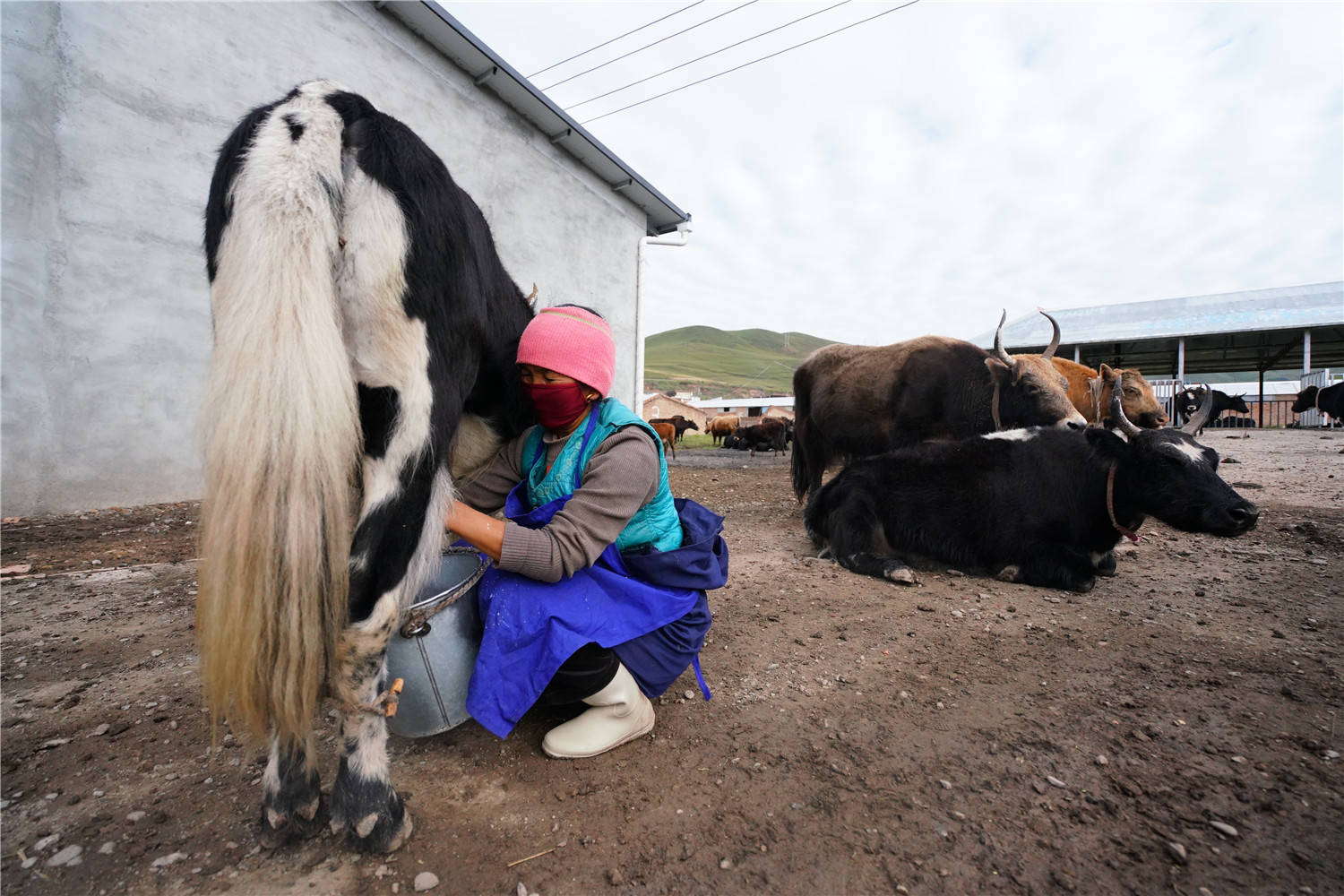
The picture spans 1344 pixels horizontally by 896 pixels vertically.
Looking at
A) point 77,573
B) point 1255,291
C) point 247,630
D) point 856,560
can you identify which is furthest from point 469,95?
point 1255,291

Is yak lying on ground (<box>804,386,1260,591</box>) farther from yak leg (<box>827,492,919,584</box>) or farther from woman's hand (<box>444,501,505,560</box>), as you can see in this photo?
woman's hand (<box>444,501,505,560</box>)

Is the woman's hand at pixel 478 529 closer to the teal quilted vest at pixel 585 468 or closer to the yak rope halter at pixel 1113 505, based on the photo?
the teal quilted vest at pixel 585 468

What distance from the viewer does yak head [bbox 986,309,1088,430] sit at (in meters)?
5.31

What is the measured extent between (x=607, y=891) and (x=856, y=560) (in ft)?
9.64

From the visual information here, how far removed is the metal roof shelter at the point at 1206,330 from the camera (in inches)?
819

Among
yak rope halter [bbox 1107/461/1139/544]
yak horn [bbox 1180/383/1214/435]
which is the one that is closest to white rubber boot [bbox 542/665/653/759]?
yak rope halter [bbox 1107/461/1139/544]

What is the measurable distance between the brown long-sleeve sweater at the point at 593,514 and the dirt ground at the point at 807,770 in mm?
641

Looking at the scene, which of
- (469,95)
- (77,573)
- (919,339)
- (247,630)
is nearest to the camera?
(247,630)

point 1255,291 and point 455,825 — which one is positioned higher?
point 1255,291

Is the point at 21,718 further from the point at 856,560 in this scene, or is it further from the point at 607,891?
the point at 856,560

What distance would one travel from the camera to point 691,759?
5.78ft

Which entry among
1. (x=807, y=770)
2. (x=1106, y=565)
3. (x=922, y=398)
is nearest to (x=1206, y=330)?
(x=922, y=398)

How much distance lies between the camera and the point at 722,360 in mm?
129625

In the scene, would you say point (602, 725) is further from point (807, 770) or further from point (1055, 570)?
point (1055, 570)
